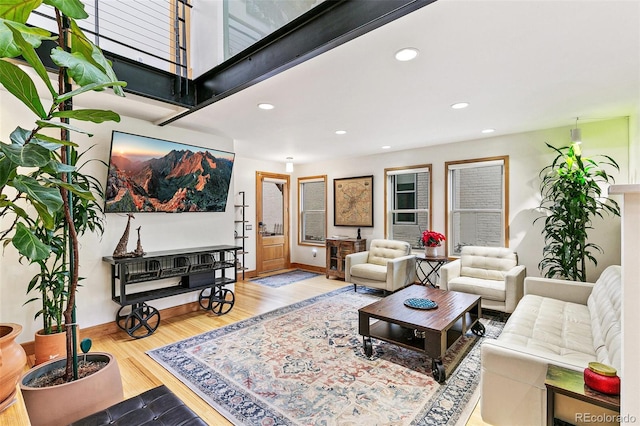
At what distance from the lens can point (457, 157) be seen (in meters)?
4.73

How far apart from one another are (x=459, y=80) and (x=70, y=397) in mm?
3139

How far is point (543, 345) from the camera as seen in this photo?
2.12m

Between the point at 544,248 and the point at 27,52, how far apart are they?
4771 mm

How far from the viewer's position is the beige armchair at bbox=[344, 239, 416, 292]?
446cm

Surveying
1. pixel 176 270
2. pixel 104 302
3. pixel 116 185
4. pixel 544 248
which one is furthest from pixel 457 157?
pixel 104 302

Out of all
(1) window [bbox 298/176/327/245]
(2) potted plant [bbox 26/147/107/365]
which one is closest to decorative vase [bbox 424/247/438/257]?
(1) window [bbox 298/176/327/245]

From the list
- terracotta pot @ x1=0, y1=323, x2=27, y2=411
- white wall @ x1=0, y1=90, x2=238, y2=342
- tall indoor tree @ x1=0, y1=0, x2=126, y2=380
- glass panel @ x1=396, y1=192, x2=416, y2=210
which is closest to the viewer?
tall indoor tree @ x1=0, y1=0, x2=126, y2=380

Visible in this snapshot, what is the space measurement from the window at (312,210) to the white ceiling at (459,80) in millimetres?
2425

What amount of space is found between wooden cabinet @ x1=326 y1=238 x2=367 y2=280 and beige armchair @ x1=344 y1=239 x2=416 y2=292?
0.45 meters

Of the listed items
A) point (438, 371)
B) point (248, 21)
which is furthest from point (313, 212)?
point (438, 371)

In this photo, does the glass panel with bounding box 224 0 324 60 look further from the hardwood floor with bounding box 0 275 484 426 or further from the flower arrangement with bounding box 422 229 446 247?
the flower arrangement with bounding box 422 229 446 247

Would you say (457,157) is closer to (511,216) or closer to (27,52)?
(511,216)

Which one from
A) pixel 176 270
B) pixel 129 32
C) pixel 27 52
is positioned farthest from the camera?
pixel 176 270

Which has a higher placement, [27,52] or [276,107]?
[276,107]
